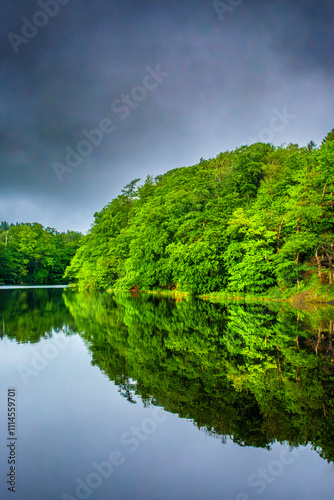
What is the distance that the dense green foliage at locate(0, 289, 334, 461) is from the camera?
16.1ft

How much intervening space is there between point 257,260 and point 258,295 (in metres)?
2.84

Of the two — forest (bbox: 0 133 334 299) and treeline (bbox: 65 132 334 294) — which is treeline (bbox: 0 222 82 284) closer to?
forest (bbox: 0 133 334 299)

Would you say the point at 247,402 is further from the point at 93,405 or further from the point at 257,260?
the point at 257,260

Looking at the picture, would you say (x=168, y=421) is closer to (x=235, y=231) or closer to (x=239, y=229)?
(x=239, y=229)

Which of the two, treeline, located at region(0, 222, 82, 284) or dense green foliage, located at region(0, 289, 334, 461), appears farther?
treeline, located at region(0, 222, 82, 284)

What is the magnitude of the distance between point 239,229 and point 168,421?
25878 mm

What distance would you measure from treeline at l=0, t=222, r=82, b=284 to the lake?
222 feet

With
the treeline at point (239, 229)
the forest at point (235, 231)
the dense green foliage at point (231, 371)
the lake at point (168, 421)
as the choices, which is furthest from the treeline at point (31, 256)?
the lake at point (168, 421)

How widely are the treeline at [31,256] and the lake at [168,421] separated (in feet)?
222

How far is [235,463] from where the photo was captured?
4102 millimetres

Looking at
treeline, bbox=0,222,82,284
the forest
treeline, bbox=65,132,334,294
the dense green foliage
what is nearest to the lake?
the dense green foliage

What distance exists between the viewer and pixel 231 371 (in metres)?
7.43

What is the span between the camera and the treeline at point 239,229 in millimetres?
26391

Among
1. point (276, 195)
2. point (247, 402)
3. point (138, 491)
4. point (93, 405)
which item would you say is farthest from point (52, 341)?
point (276, 195)
